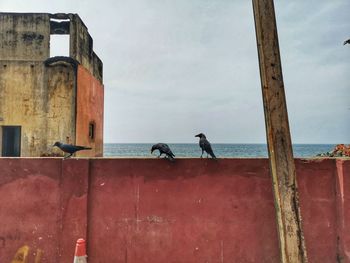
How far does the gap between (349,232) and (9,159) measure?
506 centimetres

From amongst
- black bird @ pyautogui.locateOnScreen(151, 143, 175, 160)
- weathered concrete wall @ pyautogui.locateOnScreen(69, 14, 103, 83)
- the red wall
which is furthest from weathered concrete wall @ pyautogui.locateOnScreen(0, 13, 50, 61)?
black bird @ pyautogui.locateOnScreen(151, 143, 175, 160)

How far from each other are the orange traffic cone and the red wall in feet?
0.83

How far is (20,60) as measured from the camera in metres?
12.9

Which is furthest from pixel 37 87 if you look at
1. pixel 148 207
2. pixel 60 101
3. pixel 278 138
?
pixel 278 138

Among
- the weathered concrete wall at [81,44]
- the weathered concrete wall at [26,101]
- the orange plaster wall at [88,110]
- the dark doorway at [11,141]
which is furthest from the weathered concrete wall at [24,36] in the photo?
the dark doorway at [11,141]

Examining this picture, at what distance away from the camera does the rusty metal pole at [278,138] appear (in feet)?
11.4

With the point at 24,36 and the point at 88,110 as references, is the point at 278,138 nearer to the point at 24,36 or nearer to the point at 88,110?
the point at 88,110

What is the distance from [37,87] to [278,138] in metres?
11.4

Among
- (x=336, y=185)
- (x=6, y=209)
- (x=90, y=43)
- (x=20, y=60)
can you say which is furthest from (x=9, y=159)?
(x=90, y=43)

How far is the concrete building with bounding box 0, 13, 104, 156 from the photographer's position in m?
12.6

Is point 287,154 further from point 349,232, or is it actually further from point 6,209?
point 6,209

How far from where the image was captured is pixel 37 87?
12.7 meters

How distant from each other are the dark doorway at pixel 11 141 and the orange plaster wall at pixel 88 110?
7.81ft

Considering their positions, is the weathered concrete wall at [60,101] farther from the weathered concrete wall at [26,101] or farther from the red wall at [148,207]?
the red wall at [148,207]
